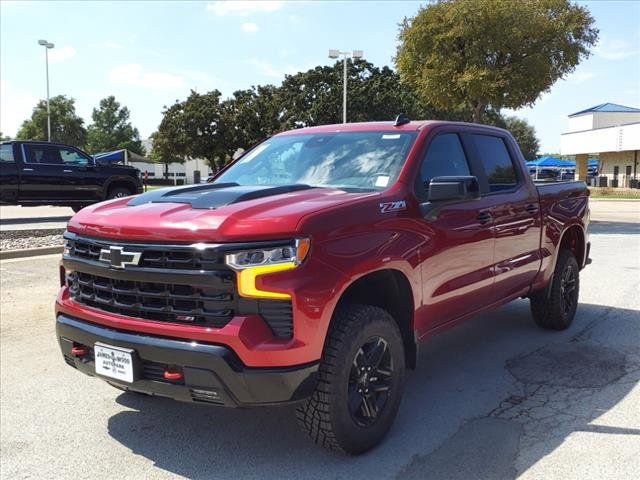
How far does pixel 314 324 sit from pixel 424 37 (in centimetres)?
1628

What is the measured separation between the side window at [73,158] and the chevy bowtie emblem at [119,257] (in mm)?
13819

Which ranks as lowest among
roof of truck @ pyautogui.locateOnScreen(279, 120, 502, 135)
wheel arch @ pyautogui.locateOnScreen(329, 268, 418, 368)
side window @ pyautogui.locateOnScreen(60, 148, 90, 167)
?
wheel arch @ pyautogui.locateOnScreen(329, 268, 418, 368)

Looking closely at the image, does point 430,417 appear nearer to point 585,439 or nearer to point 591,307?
point 585,439

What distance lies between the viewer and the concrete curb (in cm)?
955

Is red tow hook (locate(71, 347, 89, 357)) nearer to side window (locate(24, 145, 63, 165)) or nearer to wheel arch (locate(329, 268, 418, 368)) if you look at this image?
wheel arch (locate(329, 268, 418, 368))

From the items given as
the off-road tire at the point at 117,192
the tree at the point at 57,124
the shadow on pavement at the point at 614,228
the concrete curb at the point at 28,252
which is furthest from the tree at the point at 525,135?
the concrete curb at the point at 28,252

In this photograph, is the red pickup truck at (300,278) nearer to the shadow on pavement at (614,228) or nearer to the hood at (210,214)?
the hood at (210,214)

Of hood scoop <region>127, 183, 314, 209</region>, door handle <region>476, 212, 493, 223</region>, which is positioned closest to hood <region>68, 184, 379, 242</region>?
hood scoop <region>127, 183, 314, 209</region>

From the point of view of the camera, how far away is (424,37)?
1758 cm

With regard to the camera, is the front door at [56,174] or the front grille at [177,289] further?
the front door at [56,174]

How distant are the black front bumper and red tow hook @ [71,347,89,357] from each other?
345 mm

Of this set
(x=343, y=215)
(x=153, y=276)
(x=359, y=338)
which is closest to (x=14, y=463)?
(x=153, y=276)

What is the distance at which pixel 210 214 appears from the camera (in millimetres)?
2994

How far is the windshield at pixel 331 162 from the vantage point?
388cm
